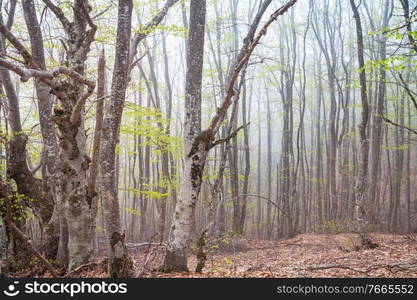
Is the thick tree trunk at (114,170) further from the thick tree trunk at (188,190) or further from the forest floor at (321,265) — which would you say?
the thick tree trunk at (188,190)

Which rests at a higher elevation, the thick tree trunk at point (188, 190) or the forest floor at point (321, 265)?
the thick tree trunk at point (188, 190)

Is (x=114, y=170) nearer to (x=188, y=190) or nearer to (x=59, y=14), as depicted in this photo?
(x=188, y=190)

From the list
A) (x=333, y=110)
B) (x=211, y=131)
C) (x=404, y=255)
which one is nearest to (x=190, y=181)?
(x=211, y=131)

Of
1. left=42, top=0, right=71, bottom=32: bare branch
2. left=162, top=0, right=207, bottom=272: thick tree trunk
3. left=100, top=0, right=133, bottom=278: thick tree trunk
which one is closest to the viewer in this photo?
left=100, top=0, right=133, bottom=278: thick tree trunk

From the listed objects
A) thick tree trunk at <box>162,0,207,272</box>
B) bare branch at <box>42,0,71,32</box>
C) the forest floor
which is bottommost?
the forest floor

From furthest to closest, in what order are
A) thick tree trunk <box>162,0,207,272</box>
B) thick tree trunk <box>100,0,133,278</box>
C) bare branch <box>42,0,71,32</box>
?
bare branch <box>42,0,71,32</box> < thick tree trunk <box>162,0,207,272</box> < thick tree trunk <box>100,0,133,278</box>

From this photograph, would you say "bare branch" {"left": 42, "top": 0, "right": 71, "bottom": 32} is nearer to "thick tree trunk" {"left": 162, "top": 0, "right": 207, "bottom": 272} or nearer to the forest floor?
"thick tree trunk" {"left": 162, "top": 0, "right": 207, "bottom": 272}

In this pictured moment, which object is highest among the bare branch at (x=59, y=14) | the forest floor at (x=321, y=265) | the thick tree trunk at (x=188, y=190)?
the bare branch at (x=59, y=14)

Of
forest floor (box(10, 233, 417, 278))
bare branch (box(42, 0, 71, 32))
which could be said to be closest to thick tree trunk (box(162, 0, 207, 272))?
forest floor (box(10, 233, 417, 278))

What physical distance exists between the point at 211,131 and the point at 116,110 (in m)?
1.64

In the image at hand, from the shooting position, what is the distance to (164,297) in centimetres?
411

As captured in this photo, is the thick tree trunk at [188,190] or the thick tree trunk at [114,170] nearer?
the thick tree trunk at [114,170]

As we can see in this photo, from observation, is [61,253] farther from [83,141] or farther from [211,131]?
[211,131]

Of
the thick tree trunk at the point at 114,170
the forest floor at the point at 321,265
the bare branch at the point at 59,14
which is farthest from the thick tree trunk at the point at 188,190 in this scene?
the bare branch at the point at 59,14
